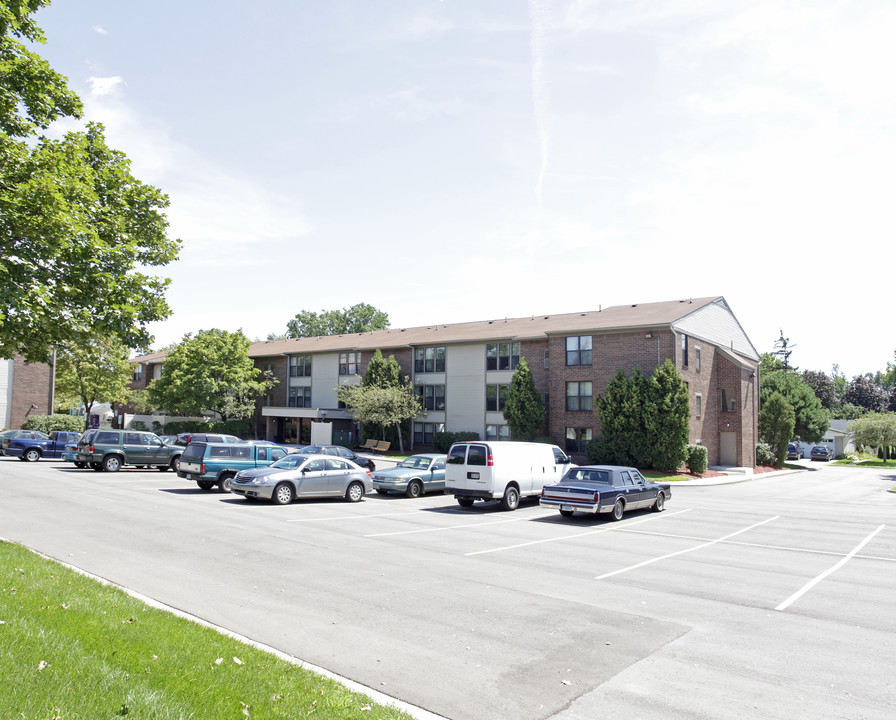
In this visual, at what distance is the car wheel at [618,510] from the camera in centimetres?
1795

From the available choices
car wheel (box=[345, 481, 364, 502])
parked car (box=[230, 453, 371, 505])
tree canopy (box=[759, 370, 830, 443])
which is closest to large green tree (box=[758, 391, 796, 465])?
tree canopy (box=[759, 370, 830, 443])

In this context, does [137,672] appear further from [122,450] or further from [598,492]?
[122,450]

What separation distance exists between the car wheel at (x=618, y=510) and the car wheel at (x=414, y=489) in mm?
7411

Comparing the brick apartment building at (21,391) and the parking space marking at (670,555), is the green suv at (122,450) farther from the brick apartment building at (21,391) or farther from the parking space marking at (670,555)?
the brick apartment building at (21,391)

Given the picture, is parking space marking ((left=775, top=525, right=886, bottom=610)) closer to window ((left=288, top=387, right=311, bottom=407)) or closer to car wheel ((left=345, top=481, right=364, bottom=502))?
car wheel ((left=345, top=481, right=364, bottom=502))

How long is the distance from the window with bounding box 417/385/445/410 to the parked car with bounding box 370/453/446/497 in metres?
21.2

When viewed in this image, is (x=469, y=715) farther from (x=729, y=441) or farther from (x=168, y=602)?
(x=729, y=441)

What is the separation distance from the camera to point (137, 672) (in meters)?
5.23

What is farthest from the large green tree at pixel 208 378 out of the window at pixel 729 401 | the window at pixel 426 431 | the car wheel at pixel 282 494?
the window at pixel 729 401

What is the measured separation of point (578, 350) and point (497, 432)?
788 centimetres

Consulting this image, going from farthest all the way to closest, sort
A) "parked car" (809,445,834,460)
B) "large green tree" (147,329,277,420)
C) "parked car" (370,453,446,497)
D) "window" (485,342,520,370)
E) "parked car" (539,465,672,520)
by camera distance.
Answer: "parked car" (809,445,834,460), "large green tree" (147,329,277,420), "window" (485,342,520,370), "parked car" (370,453,446,497), "parked car" (539,465,672,520)

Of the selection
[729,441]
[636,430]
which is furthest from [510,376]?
[729,441]

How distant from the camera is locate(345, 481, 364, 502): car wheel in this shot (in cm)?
2086

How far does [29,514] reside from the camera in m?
15.2
